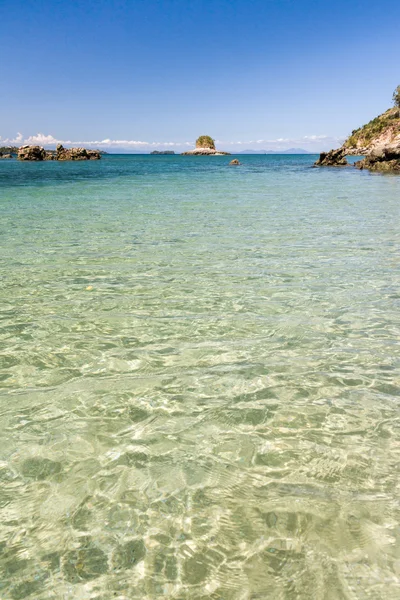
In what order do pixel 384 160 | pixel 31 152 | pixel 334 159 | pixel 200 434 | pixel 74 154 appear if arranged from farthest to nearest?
pixel 74 154
pixel 31 152
pixel 334 159
pixel 384 160
pixel 200 434

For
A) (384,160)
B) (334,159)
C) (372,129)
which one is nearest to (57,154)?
(334,159)

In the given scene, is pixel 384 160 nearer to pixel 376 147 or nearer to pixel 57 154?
pixel 376 147

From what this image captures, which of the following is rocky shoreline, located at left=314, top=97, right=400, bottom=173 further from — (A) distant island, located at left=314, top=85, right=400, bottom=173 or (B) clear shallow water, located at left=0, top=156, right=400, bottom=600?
(B) clear shallow water, located at left=0, top=156, right=400, bottom=600

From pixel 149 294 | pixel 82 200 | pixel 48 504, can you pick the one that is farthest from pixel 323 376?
pixel 82 200

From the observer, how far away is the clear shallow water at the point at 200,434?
2.52 metres

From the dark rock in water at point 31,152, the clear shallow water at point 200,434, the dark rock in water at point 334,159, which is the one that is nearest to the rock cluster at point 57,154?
the dark rock in water at point 31,152

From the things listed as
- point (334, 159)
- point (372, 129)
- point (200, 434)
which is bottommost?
point (200, 434)

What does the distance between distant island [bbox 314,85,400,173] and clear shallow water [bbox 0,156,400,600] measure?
45.0 meters

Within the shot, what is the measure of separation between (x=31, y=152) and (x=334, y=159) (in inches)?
3052

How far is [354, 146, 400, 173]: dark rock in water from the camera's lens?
149 feet

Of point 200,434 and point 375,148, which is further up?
point 375,148

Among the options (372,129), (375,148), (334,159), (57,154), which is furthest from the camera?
(57,154)

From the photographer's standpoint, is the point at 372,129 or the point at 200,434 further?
the point at 372,129

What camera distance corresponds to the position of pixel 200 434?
376 centimetres
